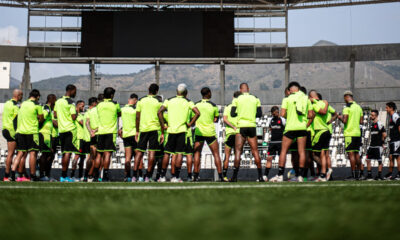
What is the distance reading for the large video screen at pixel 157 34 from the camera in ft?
102

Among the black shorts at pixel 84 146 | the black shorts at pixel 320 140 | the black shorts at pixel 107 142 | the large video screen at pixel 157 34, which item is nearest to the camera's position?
the black shorts at pixel 107 142

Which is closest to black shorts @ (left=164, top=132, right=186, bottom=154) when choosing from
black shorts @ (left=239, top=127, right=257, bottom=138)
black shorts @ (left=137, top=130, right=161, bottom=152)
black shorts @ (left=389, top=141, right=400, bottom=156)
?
black shorts @ (left=137, top=130, right=161, bottom=152)

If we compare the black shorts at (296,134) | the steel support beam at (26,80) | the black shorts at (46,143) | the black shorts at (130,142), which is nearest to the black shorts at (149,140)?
the black shorts at (130,142)

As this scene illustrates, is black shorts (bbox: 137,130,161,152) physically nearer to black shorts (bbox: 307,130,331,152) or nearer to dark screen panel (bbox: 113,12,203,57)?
black shorts (bbox: 307,130,331,152)

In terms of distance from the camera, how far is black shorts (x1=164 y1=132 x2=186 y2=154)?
9.15 meters

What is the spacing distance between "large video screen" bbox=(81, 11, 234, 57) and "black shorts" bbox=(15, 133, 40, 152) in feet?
72.9

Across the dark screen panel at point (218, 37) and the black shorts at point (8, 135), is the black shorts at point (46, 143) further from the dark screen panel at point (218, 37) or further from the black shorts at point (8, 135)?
the dark screen panel at point (218, 37)

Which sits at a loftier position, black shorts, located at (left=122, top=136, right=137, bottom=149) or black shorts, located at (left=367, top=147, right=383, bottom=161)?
black shorts, located at (left=122, top=136, right=137, bottom=149)

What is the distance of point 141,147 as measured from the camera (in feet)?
31.1

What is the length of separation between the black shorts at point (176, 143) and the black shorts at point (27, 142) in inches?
98.6

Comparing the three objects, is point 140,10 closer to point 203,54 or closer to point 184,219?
point 203,54

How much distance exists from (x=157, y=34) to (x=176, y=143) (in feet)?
76.2

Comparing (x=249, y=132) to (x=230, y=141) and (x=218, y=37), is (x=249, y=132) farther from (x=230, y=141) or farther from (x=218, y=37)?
(x=218, y=37)

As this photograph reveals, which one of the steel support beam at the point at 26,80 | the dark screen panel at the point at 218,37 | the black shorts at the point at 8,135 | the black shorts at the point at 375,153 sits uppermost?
the dark screen panel at the point at 218,37
